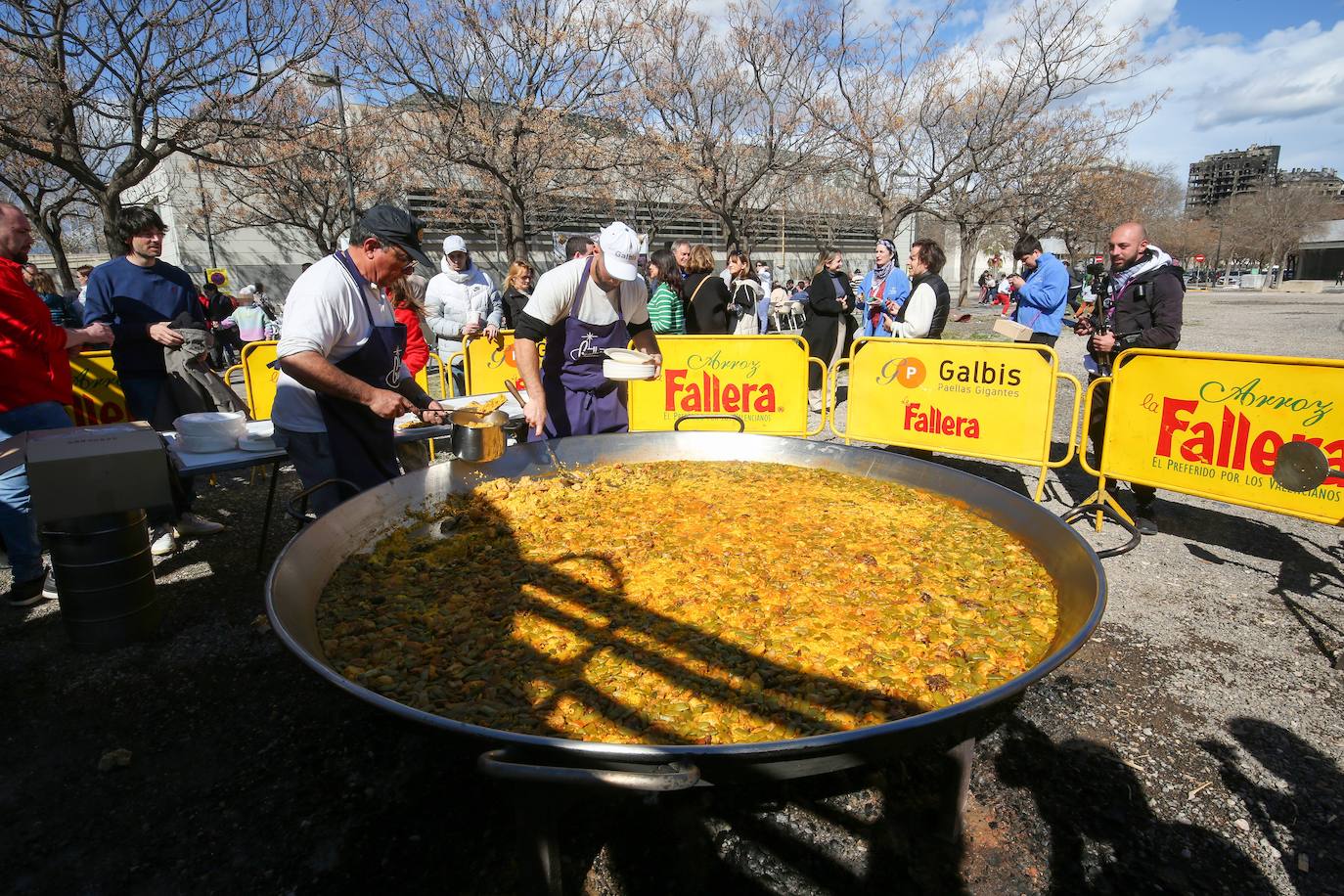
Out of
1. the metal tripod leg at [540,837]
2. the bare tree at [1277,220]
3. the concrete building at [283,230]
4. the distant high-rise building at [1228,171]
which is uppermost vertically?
the distant high-rise building at [1228,171]

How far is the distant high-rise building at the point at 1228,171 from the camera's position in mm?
131250

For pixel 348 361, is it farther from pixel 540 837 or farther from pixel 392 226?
pixel 540 837

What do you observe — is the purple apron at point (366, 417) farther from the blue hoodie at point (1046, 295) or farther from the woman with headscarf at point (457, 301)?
the blue hoodie at point (1046, 295)

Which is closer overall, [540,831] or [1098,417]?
[540,831]

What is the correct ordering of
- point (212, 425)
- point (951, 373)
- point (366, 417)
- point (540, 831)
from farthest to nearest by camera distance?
point (951, 373) → point (212, 425) → point (366, 417) → point (540, 831)

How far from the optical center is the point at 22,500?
163 inches

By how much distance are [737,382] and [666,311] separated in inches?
49.6

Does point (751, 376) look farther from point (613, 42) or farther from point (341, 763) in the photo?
point (613, 42)

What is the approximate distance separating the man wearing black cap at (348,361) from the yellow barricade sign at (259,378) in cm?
389

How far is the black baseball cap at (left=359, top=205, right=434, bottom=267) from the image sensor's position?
10.0 ft

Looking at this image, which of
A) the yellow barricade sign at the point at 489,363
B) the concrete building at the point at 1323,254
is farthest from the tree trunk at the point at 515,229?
the concrete building at the point at 1323,254

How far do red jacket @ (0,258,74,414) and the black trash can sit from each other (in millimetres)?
889

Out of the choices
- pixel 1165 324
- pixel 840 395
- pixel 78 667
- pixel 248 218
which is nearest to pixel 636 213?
pixel 248 218

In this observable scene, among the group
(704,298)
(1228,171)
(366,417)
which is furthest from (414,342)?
(1228,171)
